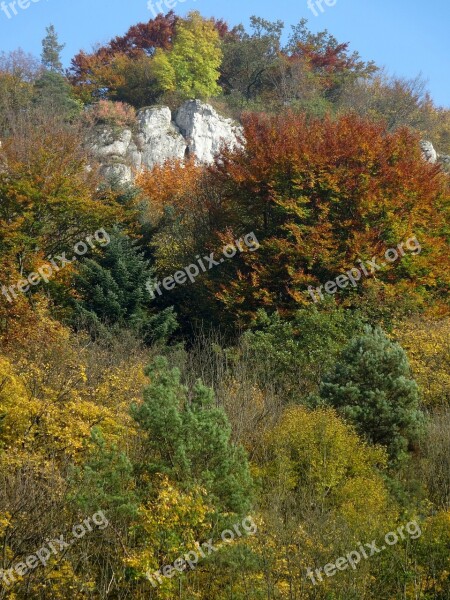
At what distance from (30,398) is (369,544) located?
8.31 m

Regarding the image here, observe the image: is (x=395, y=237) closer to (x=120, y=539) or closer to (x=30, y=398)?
(x=30, y=398)

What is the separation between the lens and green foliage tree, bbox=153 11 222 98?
58.2m

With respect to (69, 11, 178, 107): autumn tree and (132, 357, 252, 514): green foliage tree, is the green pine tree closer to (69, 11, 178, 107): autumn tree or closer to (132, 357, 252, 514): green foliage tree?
(69, 11, 178, 107): autumn tree

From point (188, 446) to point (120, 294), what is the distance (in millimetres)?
15475

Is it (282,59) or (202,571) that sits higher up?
(282,59)

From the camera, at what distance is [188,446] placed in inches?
589

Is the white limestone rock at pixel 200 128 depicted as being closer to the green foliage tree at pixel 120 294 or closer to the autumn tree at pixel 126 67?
the autumn tree at pixel 126 67

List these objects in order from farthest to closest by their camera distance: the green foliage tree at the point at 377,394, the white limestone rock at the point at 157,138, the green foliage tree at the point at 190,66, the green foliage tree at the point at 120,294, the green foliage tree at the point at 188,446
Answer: the green foliage tree at the point at 190,66
the white limestone rock at the point at 157,138
the green foliage tree at the point at 120,294
the green foliage tree at the point at 377,394
the green foliage tree at the point at 188,446

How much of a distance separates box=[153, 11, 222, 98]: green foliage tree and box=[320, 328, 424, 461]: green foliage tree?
39273mm

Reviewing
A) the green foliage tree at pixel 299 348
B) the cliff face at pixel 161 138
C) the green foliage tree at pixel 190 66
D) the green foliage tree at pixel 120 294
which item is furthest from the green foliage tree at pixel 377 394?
the green foliage tree at pixel 190 66

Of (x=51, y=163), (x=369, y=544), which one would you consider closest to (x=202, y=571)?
(x=369, y=544)

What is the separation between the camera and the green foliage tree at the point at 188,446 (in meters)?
14.7

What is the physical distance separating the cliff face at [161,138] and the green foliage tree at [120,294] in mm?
17934

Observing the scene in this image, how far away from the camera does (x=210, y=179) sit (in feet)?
119
